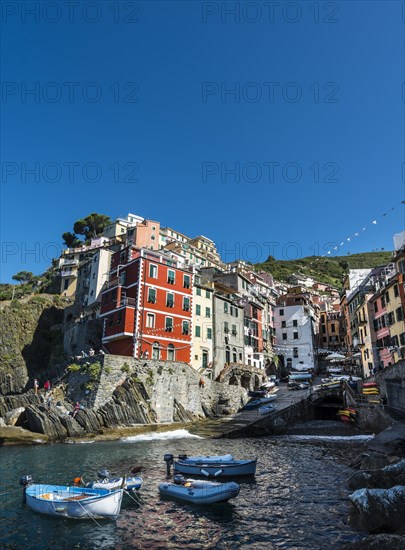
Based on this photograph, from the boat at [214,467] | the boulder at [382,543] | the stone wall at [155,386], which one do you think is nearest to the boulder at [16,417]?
the stone wall at [155,386]

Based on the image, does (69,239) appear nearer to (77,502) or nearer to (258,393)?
(258,393)

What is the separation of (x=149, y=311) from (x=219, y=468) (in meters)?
29.5

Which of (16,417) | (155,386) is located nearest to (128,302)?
(155,386)

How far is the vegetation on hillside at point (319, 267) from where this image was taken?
159m

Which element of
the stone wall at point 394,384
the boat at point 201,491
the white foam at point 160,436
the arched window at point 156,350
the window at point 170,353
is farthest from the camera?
the window at point 170,353

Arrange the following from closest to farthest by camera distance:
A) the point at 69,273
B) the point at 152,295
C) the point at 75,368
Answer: the point at 75,368, the point at 152,295, the point at 69,273

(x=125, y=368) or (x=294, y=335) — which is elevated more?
(x=294, y=335)

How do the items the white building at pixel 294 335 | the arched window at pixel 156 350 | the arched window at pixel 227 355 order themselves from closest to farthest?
the arched window at pixel 156 350, the arched window at pixel 227 355, the white building at pixel 294 335

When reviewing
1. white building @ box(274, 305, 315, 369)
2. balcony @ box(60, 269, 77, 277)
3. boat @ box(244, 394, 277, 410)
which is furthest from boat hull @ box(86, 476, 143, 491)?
balcony @ box(60, 269, 77, 277)

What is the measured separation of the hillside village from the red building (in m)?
0.13

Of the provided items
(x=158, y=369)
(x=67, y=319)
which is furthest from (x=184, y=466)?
(x=67, y=319)

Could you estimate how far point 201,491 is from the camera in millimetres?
17203

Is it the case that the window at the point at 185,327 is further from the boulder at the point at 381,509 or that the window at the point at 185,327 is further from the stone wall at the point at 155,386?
the boulder at the point at 381,509

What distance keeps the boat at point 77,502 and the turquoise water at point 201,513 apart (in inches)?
12.5
